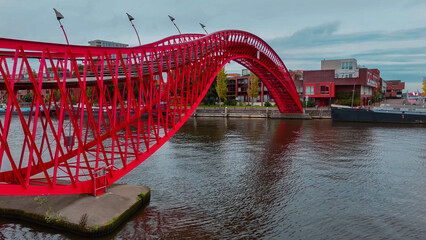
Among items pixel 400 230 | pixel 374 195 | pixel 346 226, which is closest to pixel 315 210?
pixel 346 226

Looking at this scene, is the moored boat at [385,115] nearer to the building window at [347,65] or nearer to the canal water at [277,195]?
the building window at [347,65]

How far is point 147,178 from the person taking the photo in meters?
22.8

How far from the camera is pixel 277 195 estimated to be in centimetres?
1994

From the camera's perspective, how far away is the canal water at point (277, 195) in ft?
48.2

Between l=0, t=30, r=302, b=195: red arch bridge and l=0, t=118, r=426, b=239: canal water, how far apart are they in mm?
3023

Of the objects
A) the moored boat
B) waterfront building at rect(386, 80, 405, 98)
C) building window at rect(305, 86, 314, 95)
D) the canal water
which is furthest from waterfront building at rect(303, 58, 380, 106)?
waterfront building at rect(386, 80, 405, 98)

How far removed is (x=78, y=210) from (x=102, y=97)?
5.44 meters

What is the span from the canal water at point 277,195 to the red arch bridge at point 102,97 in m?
3.02

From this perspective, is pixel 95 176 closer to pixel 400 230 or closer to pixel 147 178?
pixel 147 178

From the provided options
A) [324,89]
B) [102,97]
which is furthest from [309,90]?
[102,97]

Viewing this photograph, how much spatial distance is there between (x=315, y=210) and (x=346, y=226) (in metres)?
2.15

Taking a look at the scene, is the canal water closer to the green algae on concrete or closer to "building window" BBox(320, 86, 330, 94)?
the green algae on concrete

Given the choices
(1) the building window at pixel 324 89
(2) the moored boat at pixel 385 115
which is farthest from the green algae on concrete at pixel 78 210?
(1) the building window at pixel 324 89

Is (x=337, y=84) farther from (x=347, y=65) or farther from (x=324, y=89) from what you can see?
(x=347, y=65)
